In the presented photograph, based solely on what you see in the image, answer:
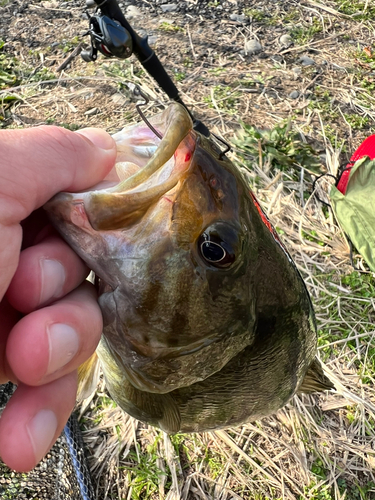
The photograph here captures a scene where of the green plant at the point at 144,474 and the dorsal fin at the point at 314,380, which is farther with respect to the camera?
the green plant at the point at 144,474

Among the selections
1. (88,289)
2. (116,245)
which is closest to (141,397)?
(88,289)

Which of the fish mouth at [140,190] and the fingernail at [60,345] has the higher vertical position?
the fish mouth at [140,190]

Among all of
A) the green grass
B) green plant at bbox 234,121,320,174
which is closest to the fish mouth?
green plant at bbox 234,121,320,174

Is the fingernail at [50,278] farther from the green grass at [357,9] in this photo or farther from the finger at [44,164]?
the green grass at [357,9]

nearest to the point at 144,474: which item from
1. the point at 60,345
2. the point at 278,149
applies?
the point at 60,345

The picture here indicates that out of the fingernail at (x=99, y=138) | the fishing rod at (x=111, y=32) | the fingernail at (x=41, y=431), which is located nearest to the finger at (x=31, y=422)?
the fingernail at (x=41, y=431)

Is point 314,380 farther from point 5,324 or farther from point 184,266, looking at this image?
point 5,324

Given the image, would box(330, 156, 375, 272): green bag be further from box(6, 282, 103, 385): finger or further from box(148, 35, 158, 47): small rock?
box(6, 282, 103, 385): finger

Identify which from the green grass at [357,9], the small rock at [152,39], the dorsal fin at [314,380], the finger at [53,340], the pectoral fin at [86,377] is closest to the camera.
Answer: the finger at [53,340]
